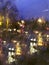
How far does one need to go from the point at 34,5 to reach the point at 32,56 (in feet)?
1.24

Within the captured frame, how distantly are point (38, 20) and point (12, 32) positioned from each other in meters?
0.21

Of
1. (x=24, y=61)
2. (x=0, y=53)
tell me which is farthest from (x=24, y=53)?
(x=0, y=53)

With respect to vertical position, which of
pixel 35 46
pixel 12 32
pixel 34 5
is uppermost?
pixel 34 5

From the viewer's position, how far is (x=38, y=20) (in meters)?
1.42

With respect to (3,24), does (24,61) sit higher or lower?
lower

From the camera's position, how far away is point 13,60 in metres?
1.40

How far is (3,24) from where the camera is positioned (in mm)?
1412

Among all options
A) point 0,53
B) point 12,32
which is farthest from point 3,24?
point 0,53

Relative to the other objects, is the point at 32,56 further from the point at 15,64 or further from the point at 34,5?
the point at 34,5

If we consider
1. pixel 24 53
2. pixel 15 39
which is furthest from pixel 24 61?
pixel 15 39

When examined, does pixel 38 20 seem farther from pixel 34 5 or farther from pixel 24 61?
pixel 24 61

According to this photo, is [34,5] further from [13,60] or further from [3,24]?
[13,60]

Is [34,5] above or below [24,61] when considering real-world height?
above

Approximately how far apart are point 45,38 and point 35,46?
95 mm
